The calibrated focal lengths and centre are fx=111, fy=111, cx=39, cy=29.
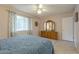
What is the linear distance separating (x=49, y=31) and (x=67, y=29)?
1.03 feet

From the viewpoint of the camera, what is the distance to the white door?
178 cm

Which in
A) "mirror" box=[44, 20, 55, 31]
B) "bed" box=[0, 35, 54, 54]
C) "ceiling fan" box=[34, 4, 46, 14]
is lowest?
"bed" box=[0, 35, 54, 54]

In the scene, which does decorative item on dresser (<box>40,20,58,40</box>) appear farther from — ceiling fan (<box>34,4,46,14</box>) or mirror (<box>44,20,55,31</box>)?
ceiling fan (<box>34,4,46,14</box>)

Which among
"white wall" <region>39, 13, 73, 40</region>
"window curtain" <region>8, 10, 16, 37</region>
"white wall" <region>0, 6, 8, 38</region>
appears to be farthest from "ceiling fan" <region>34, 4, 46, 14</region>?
"white wall" <region>0, 6, 8, 38</region>

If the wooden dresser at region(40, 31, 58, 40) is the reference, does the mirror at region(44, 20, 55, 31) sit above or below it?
above

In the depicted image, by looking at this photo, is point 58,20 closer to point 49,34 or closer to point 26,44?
point 49,34

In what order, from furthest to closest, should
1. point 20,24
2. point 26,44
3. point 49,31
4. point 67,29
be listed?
1. point 49,31
2. point 67,29
3. point 20,24
4. point 26,44

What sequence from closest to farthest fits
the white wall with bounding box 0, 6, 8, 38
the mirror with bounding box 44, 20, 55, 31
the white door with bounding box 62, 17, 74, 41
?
1. the white wall with bounding box 0, 6, 8, 38
2. the white door with bounding box 62, 17, 74, 41
3. the mirror with bounding box 44, 20, 55, 31

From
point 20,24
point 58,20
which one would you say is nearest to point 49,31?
point 58,20

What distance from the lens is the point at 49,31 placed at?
76.8 inches

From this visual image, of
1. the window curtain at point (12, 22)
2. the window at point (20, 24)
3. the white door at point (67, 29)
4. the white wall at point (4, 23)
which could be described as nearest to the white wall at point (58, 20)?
the white door at point (67, 29)

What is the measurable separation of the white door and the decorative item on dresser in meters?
0.15
